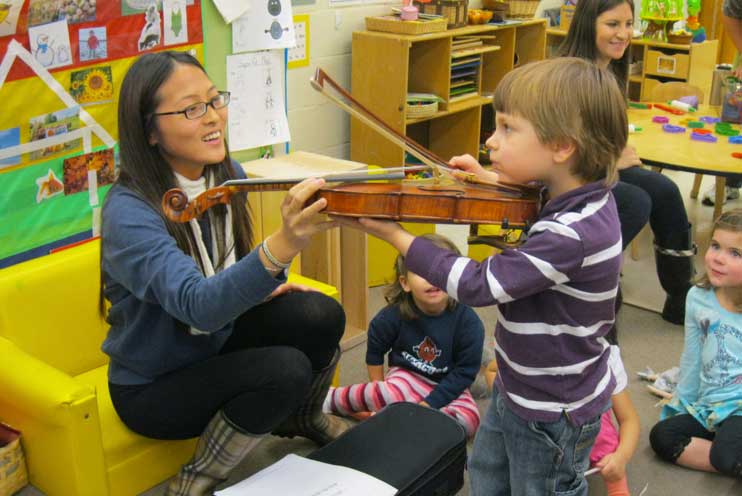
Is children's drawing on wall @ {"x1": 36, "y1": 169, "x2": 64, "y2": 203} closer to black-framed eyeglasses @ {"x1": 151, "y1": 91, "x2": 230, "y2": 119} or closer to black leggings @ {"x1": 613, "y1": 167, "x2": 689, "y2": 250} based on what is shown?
black-framed eyeglasses @ {"x1": 151, "y1": 91, "x2": 230, "y2": 119}

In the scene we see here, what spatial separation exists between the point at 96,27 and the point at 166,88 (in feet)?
2.97

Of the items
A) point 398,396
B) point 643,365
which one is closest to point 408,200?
point 398,396

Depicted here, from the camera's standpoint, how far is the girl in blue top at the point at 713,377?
2.34 m

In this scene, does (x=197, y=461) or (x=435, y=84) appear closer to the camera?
(x=197, y=461)

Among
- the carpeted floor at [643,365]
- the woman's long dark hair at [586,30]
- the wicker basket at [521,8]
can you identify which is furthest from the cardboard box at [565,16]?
the woman's long dark hair at [586,30]

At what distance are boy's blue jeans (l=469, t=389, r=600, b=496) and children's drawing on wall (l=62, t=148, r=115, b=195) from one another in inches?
60.8

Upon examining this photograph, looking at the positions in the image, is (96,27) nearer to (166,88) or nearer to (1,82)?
(1,82)

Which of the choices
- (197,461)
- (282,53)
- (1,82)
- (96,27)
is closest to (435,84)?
(282,53)

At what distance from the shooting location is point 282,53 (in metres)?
3.33

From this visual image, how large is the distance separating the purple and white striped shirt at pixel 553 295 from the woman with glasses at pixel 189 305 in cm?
41

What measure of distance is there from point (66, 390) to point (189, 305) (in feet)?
1.44

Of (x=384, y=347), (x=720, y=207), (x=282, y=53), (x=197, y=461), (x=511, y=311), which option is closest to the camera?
(x=511, y=311)

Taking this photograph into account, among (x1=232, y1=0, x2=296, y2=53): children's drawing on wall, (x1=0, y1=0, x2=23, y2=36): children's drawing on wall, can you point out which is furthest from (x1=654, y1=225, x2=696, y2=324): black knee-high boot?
(x1=0, y1=0, x2=23, y2=36): children's drawing on wall

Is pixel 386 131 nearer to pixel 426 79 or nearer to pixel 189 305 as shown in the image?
pixel 189 305
